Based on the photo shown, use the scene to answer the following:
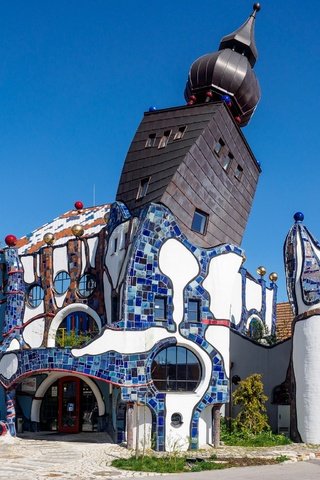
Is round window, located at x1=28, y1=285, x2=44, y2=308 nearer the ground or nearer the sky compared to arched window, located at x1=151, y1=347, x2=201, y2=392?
nearer the sky

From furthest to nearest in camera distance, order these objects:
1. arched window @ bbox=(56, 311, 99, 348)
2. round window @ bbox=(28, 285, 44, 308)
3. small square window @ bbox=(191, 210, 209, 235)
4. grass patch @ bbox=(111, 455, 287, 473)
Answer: round window @ bbox=(28, 285, 44, 308), arched window @ bbox=(56, 311, 99, 348), small square window @ bbox=(191, 210, 209, 235), grass patch @ bbox=(111, 455, 287, 473)

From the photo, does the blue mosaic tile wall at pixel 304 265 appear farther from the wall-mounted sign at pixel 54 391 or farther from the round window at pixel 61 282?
the wall-mounted sign at pixel 54 391

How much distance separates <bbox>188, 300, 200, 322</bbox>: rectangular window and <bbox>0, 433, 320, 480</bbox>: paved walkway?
11.4 ft

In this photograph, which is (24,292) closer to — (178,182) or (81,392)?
(81,392)

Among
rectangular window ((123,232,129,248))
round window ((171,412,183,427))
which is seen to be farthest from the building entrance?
rectangular window ((123,232,129,248))

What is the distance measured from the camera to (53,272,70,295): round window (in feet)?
70.1

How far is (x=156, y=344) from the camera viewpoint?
17.2 meters

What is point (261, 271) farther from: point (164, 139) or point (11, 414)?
point (11, 414)

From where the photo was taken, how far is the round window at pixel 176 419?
55.9ft

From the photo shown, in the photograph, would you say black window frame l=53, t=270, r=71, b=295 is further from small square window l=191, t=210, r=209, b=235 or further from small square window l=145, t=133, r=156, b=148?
small square window l=145, t=133, r=156, b=148

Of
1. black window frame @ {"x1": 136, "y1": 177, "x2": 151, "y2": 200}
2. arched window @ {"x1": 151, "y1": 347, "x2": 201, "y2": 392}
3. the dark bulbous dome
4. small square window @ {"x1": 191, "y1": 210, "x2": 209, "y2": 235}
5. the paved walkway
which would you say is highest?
the dark bulbous dome

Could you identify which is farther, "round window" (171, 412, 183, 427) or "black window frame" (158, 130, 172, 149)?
"black window frame" (158, 130, 172, 149)

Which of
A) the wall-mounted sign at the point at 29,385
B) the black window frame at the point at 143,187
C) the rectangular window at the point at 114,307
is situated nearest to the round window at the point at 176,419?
the rectangular window at the point at 114,307

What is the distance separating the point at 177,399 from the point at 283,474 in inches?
184
